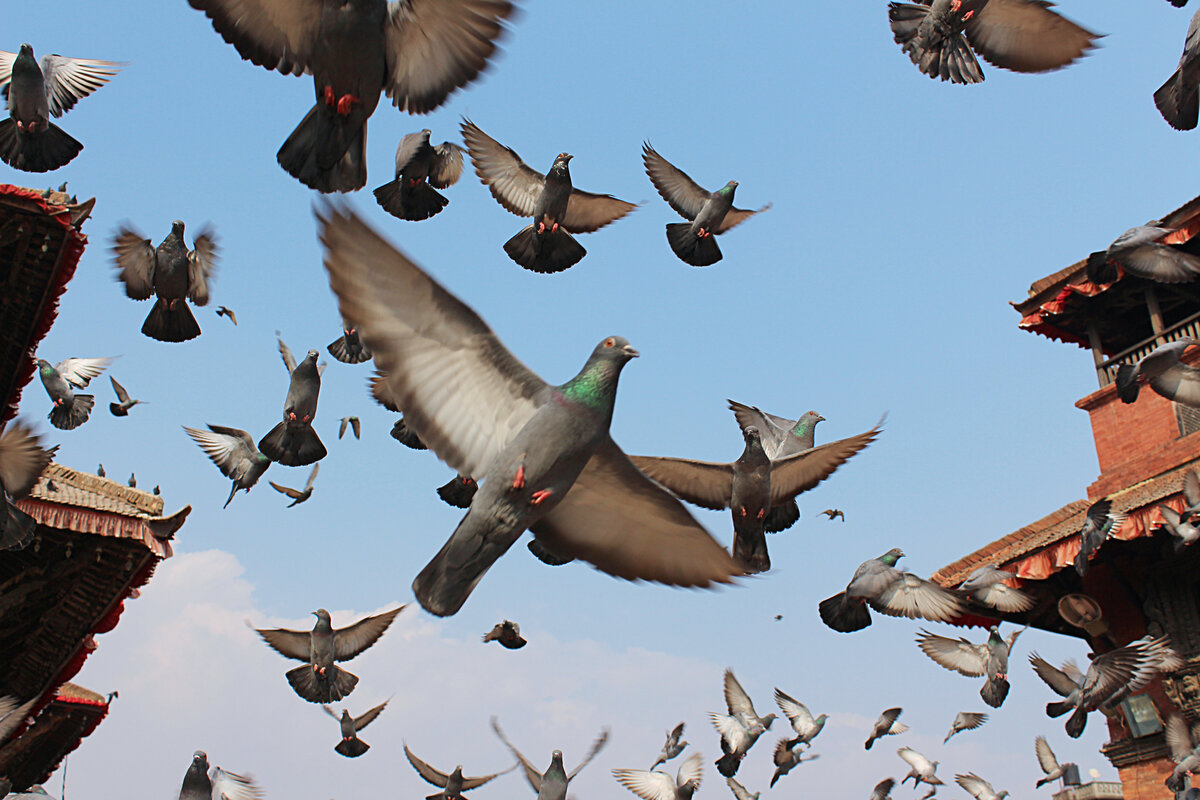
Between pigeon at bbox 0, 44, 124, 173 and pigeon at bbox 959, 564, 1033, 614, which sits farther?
pigeon at bbox 959, 564, 1033, 614

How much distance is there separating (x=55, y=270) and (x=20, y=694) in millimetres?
4739

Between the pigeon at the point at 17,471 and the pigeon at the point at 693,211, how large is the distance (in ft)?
16.1

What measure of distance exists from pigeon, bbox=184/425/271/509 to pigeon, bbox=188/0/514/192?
4621 millimetres

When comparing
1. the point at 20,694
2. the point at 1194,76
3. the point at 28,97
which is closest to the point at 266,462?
the point at 28,97

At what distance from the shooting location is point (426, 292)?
337 centimetres

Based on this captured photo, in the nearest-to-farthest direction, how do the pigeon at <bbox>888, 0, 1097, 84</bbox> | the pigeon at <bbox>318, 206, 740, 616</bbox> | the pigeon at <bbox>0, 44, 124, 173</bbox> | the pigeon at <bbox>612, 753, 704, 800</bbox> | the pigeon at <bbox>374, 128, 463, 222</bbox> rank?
the pigeon at <bbox>318, 206, 740, 616</bbox>, the pigeon at <bbox>888, 0, 1097, 84</bbox>, the pigeon at <bbox>374, 128, 463, 222</bbox>, the pigeon at <bbox>0, 44, 124, 173</bbox>, the pigeon at <bbox>612, 753, 704, 800</bbox>

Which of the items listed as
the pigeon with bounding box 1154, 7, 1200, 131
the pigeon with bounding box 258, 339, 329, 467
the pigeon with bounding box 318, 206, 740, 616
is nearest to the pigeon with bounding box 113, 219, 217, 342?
the pigeon with bounding box 258, 339, 329, 467

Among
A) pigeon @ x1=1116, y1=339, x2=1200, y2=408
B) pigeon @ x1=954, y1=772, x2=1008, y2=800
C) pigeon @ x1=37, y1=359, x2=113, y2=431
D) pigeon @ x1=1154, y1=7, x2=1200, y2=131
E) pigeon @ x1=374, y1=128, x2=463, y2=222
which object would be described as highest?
pigeon @ x1=37, y1=359, x2=113, y2=431

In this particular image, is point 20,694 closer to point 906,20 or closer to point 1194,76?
point 906,20

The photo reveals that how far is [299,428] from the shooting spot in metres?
7.19

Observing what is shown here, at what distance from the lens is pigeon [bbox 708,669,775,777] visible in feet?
35.2

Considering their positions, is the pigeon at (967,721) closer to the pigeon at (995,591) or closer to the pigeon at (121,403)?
the pigeon at (995,591)

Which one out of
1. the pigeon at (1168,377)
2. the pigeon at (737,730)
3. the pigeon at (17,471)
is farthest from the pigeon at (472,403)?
the pigeon at (737,730)

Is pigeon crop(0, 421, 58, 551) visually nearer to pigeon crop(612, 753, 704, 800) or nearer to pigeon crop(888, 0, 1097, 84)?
pigeon crop(888, 0, 1097, 84)
